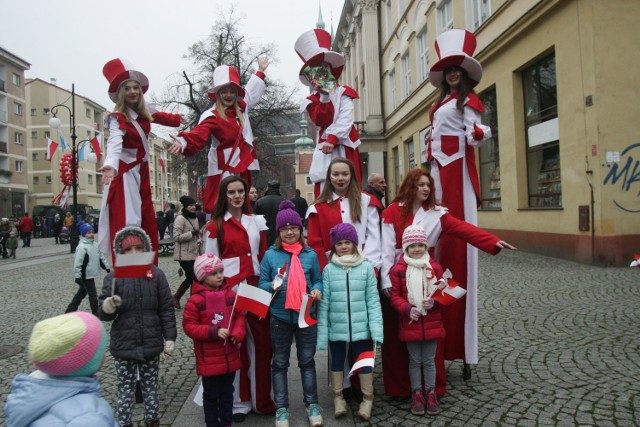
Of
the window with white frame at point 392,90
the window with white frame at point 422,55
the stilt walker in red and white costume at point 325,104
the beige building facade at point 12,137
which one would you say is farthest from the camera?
the beige building facade at point 12,137

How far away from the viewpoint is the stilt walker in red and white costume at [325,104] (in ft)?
14.4

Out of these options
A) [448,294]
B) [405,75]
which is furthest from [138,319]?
[405,75]

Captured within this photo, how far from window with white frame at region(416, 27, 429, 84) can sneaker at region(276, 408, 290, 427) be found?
1918 centimetres

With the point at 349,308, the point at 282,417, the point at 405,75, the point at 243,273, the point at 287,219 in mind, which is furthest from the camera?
the point at 405,75

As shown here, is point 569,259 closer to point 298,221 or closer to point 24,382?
point 298,221

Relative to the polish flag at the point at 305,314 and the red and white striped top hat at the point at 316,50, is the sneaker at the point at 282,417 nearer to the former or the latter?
the polish flag at the point at 305,314

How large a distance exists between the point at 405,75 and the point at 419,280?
74.5 ft

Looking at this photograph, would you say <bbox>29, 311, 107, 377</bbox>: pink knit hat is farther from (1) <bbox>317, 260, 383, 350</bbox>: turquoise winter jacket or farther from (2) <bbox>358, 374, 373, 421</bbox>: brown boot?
(2) <bbox>358, 374, 373, 421</bbox>: brown boot

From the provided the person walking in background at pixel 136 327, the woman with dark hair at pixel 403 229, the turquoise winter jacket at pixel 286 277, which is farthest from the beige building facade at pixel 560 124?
the person walking in background at pixel 136 327

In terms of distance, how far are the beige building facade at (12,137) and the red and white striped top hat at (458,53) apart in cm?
4892

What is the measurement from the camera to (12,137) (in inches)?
1864

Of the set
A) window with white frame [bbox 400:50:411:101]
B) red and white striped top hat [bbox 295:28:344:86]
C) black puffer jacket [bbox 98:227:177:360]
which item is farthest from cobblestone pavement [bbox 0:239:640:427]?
window with white frame [bbox 400:50:411:101]

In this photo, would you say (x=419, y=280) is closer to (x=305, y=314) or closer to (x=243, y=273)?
(x=305, y=314)

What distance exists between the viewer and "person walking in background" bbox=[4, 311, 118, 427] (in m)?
1.71
